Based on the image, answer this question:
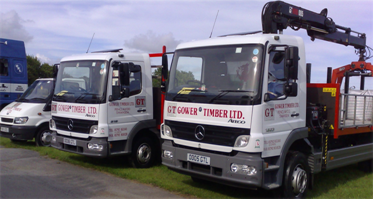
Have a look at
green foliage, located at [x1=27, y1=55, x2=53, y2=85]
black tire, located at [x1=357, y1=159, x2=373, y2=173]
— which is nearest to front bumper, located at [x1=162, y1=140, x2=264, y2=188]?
black tire, located at [x1=357, y1=159, x2=373, y2=173]

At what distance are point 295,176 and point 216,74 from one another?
2.24m

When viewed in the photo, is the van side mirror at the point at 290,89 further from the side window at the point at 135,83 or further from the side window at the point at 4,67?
the side window at the point at 4,67

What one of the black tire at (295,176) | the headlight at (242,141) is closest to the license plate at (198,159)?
the headlight at (242,141)

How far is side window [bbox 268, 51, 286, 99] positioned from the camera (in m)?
5.12

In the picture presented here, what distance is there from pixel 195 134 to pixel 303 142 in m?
2.07

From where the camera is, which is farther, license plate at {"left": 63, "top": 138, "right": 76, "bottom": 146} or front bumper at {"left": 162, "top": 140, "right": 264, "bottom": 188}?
license plate at {"left": 63, "top": 138, "right": 76, "bottom": 146}

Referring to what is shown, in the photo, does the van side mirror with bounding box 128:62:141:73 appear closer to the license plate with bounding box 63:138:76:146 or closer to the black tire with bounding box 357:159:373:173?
the license plate with bounding box 63:138:76:146

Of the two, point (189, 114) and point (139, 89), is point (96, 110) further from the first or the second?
point (189, 114)

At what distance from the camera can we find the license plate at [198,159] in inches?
210

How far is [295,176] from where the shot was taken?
5629 mm

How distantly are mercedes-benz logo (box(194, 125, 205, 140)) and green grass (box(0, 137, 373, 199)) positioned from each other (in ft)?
4.00

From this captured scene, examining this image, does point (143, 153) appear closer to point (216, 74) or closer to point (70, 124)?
point (70, 124)

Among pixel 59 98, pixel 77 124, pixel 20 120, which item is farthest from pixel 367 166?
pixel 20 120

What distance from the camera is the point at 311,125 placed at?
243 inches
